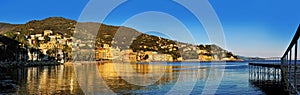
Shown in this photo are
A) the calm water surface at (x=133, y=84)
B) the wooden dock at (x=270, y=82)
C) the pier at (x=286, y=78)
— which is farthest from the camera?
the calm water surface at (x=133, y=84)

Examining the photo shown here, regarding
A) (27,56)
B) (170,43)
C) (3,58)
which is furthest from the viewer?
(170,43)

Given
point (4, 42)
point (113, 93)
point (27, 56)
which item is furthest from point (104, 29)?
point (113, 93)

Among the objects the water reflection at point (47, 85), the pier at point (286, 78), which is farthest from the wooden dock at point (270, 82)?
the water reflection at point (47, 85)

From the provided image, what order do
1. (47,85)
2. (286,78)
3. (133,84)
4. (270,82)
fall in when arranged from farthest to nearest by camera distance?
(270,82), (133,84), (47,85), (286,78)

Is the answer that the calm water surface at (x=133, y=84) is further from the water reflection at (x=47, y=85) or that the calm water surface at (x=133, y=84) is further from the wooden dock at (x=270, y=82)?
the wooden dock at (x=270, y=82)

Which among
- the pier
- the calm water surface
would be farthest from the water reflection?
the pier

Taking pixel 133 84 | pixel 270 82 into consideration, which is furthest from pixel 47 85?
Answer: pixel 270 82

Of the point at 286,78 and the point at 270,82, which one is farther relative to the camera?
the point at 270,82

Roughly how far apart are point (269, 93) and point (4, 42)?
127m

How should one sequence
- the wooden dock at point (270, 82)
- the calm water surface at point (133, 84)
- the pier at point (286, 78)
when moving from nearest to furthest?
the pier at point (286, 78)
the wooden dock at point (270, 82)
the calm water surface at point (133, 84)

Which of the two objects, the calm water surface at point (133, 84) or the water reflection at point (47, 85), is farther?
the calm water surface at point (133, 84)

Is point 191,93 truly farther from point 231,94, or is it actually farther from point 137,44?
point 137,44

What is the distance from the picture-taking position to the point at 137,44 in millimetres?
169625

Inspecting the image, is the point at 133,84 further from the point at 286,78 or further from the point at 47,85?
the point at 286,78
